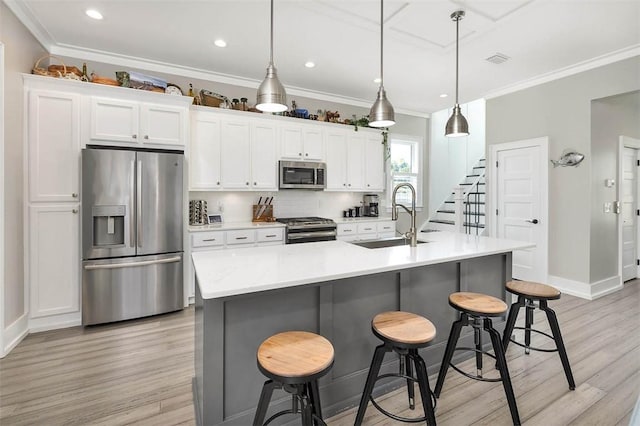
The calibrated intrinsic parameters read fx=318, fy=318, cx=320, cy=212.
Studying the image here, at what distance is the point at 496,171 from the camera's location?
511 centimetres

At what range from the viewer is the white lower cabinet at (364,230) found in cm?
484

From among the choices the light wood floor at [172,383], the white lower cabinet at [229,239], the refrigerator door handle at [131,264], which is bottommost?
the light wood floor at [172,383]

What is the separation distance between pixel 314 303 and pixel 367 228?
128 inches

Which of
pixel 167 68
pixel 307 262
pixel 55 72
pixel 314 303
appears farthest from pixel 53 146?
pixel 314 303

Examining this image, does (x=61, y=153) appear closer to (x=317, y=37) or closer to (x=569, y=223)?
(x=317, y=37)

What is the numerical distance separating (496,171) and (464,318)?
385 cm

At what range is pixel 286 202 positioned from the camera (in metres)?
4.95

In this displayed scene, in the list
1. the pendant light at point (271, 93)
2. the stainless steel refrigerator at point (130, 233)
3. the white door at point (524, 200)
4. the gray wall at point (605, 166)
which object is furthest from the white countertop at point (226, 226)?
the gray wall at point (605, 166)

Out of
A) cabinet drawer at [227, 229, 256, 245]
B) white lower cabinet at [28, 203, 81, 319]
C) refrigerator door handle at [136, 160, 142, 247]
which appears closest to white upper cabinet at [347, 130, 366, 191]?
cabinet drawer at [227, 229, 256, 245]

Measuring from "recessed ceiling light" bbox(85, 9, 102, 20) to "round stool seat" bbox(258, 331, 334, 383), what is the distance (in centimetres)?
332

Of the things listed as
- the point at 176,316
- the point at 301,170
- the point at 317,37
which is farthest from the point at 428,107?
the point at 176,316

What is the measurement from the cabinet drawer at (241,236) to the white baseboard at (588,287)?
165 inches

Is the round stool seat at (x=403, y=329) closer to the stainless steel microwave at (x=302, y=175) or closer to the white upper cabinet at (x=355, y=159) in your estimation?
the stainless steel microwave at (x=302, y=175)

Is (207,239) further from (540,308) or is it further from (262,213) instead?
(540,308)
